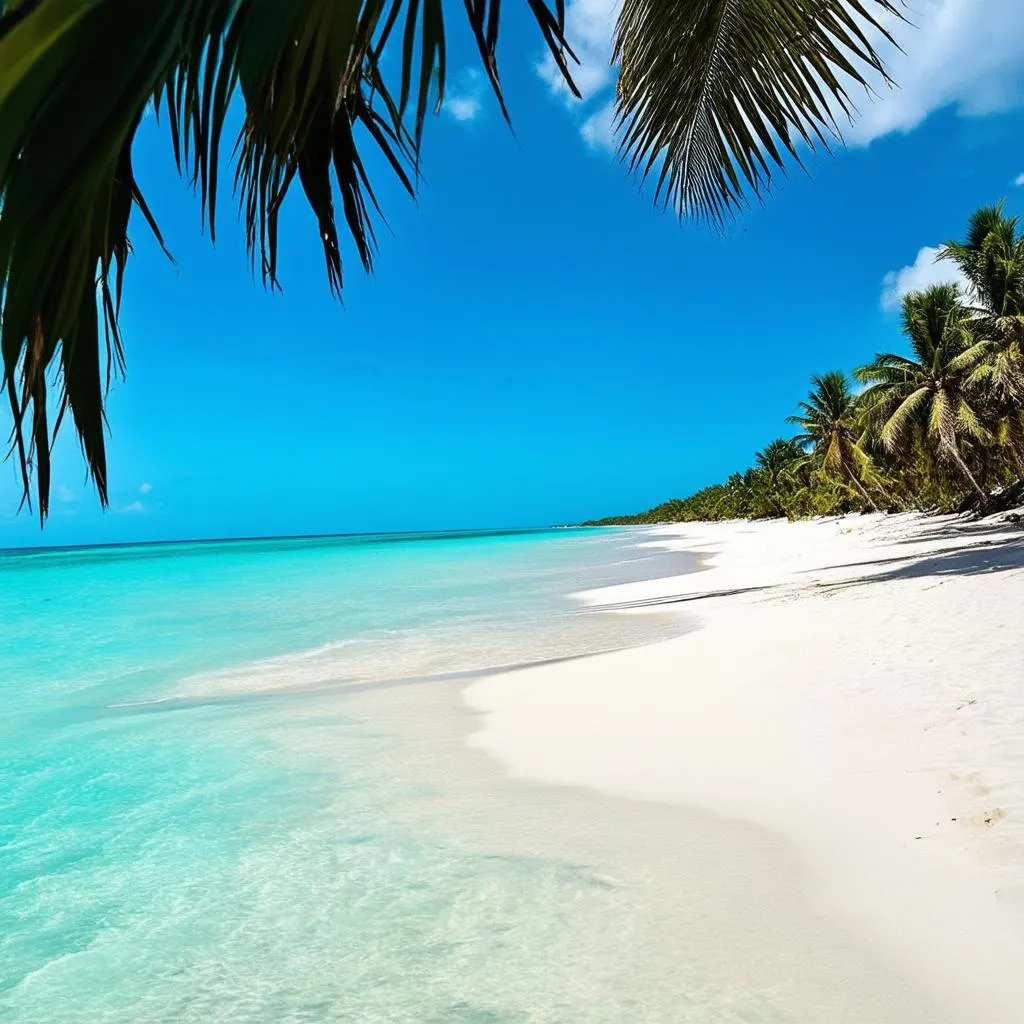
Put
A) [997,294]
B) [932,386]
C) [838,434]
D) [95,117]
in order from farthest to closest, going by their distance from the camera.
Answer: [838,434]
[932,386]
[997,294]
[95,117]

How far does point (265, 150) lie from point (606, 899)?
9.34ft

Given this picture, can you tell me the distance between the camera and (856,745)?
14.0ft

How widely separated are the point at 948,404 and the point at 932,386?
1532 millimetres

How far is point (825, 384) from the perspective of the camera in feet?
134

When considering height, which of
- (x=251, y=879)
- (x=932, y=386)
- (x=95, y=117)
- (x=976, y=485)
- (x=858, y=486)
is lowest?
(x=251, y=879)

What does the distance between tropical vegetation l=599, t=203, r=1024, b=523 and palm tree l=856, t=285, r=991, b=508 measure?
36 mm

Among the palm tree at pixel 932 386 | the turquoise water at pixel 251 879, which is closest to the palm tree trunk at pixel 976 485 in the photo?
the palm tree at pixel 932 386

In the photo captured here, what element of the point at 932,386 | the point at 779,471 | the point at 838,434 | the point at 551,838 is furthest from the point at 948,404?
the point at 779,471

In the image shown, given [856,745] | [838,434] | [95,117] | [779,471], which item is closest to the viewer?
[95,117]

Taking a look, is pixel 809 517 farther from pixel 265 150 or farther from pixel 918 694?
pixel 265 150

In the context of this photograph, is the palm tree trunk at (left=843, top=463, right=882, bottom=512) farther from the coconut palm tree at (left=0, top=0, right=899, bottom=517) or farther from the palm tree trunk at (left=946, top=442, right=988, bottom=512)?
the coconut palm tree at (left=0, top=0, right=899, bottom=517)

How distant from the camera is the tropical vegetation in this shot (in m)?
20.6

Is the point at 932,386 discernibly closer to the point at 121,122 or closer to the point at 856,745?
the point at 856,745

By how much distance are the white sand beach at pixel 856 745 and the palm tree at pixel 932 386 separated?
16.1 metres
